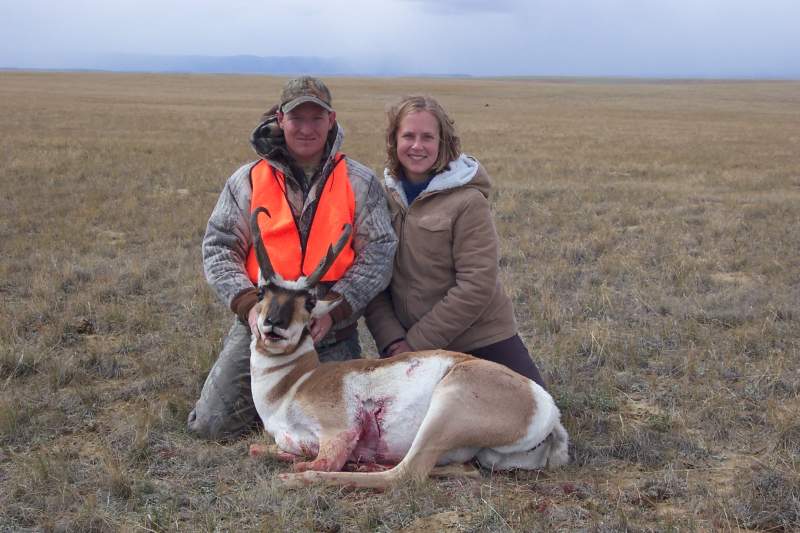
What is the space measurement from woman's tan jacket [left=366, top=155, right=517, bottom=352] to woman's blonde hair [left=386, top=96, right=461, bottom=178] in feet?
0.26

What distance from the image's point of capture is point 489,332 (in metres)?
5.81

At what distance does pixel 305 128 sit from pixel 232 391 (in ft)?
6.87

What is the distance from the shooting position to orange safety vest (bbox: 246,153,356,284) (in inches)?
224

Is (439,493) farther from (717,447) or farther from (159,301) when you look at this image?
(159,301)

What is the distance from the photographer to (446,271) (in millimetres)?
5777

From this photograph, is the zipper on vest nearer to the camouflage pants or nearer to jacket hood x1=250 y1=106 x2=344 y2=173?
jacket hood x1=250 y1=106 x2=344 y2=173

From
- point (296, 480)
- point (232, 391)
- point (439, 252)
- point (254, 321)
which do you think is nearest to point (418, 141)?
point (439, 252)

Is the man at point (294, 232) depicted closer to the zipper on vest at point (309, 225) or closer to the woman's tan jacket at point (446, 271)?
the zipper on vest at point (309, 225)

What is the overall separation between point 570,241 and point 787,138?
25313 millimetres

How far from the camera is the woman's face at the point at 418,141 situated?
5.62 meters

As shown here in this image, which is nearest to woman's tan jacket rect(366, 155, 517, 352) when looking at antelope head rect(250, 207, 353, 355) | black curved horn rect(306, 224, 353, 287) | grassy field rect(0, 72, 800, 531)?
black curved horn rect(306, 224, 353, 287)

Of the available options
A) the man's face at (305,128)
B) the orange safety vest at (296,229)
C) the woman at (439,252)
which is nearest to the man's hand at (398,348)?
the woman at (439,252)

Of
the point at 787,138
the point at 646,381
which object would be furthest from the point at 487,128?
the point at 646,381

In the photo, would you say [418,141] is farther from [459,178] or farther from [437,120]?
[459,178]
